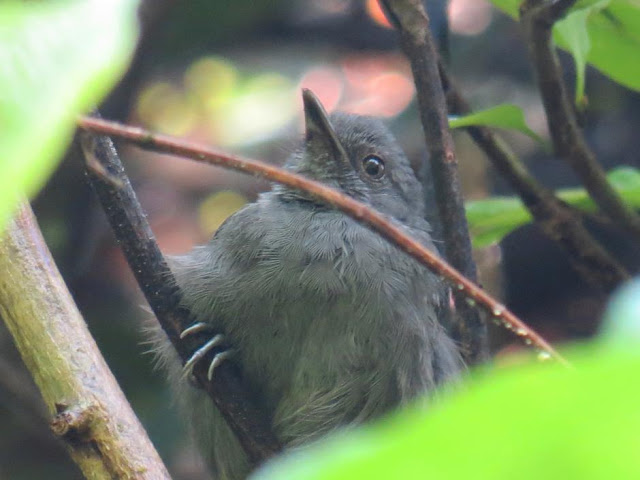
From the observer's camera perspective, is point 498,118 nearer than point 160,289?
No

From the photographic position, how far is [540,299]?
4.60 m

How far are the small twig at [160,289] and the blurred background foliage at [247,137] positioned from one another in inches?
66.8

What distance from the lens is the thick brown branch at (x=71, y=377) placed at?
1676 millimetres

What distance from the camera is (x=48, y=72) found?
542 millimetres

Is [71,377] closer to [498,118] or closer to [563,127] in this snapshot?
[498,118]

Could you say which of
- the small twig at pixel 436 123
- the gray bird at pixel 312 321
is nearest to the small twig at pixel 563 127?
the small twig at pixel 436 123

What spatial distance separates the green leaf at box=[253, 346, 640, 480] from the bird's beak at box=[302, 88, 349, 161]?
8.31 feet

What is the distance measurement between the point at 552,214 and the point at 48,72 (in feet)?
7.02

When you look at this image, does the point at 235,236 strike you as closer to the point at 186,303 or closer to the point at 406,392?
the point at 186,303

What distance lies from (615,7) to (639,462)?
5.79ft

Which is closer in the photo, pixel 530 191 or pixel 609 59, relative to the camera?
pixel 609 59

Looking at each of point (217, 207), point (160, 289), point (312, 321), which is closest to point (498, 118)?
point (312, 321)

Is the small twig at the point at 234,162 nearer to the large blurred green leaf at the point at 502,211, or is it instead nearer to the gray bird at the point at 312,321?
the gray bird at the point at 312,321

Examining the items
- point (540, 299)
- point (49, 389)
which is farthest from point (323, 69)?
point (49, 389)
